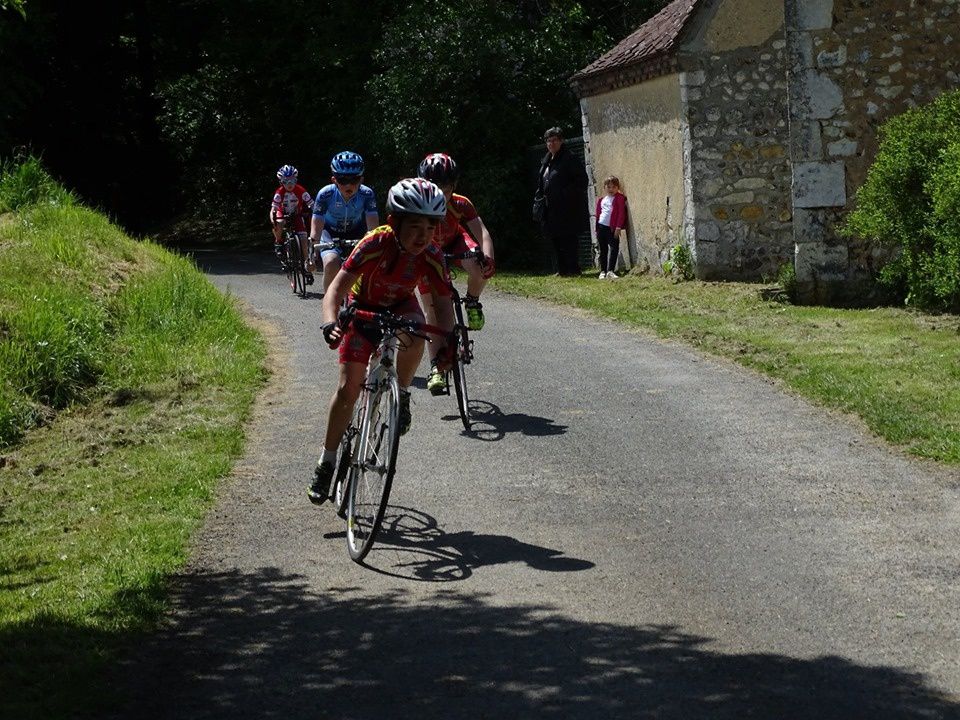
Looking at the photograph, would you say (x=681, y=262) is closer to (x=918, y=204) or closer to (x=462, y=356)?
(x=918, y=204)

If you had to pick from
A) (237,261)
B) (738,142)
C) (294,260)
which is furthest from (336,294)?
(237,261)

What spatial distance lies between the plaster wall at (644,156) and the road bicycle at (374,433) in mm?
13710

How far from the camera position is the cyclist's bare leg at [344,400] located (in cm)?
728

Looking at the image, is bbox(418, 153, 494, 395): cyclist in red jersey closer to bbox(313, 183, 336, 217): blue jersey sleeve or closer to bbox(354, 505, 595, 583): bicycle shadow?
bbox(313, 183, 336, 217): blue jersey sleeve

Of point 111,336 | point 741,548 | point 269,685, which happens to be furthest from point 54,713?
point 111,336

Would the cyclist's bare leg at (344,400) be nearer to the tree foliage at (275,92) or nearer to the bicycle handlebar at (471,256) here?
the bicycle handlebar at (471,256)

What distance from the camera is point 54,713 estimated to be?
4930 mm

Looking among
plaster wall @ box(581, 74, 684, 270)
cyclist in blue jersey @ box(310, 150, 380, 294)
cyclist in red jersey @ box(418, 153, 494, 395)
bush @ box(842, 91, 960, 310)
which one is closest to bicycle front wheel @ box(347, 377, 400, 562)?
cyclist in red jersey @ box(418, 153, 494, 395)

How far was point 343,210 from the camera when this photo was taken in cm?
1293

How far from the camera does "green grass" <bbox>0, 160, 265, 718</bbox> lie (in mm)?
5895

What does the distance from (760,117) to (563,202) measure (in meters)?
3.79

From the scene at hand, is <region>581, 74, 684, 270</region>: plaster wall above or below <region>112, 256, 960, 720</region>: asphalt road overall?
above

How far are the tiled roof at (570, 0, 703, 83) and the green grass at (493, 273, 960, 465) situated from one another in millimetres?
3178

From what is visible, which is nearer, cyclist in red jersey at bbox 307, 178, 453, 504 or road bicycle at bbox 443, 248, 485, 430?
cyclist in red jersey at bbox 307, 178, 453, 504
